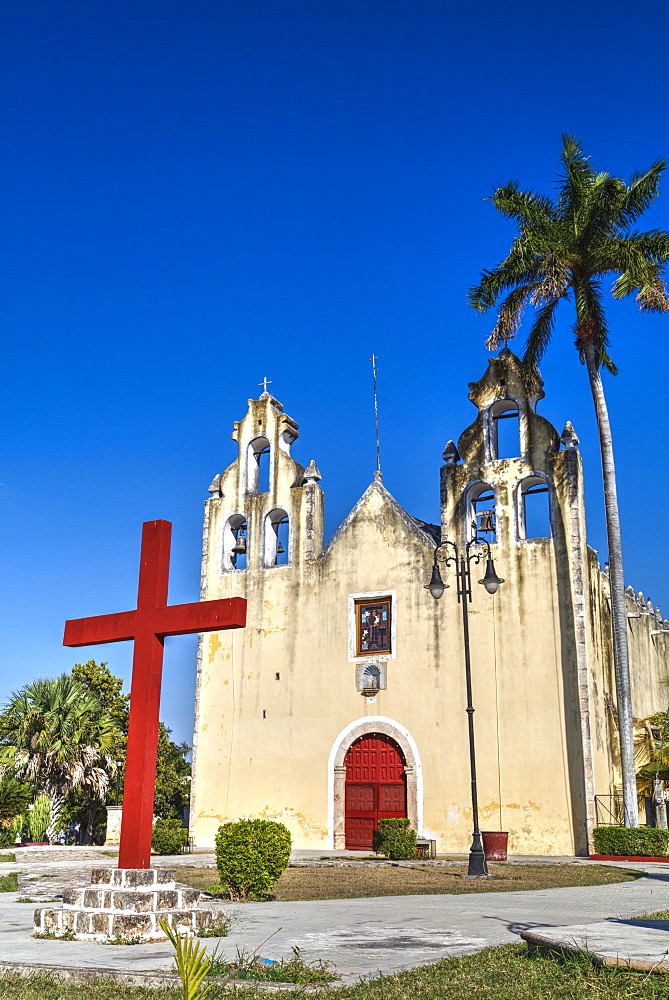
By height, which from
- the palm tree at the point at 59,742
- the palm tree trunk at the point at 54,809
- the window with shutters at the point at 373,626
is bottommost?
the palm tree trunk at the point at 54,809

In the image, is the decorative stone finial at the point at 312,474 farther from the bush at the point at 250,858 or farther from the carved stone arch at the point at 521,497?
the bush at the point at 250,858

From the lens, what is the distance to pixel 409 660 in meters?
23.3

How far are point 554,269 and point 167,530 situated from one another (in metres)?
15.6

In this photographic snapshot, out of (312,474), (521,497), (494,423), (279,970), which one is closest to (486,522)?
(521,497)

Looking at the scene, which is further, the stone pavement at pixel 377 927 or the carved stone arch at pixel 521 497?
the carved stone arch at pixel 521 497

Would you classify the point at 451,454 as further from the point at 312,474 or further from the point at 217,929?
the point at 217,929

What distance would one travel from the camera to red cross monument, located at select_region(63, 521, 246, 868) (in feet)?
28.7

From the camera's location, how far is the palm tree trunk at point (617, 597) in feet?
64.9

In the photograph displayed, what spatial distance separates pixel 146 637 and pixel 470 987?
4.85 metres

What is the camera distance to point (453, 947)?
7309 millimetres

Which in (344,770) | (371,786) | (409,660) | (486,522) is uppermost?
(486,522)

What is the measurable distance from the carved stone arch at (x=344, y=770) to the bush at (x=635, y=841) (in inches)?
189

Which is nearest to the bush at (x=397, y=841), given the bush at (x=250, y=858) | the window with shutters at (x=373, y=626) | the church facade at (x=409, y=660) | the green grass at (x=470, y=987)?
the church facade at (x=409, y=660)

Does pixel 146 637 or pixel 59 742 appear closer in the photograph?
pixel 146 637
